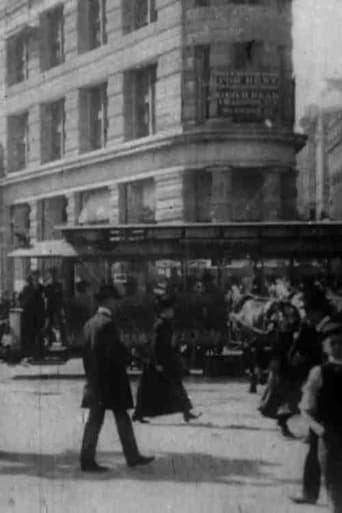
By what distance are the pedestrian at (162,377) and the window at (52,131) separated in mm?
15063

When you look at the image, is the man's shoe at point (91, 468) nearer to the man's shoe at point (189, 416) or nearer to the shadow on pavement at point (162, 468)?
the shadow on pavement at point (162, 468)

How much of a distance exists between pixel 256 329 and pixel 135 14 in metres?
10.00

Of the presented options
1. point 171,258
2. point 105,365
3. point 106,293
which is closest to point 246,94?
point 171,258

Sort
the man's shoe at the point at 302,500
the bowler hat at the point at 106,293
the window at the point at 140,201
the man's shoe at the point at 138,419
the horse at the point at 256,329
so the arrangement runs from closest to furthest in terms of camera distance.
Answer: the man's shoe at the point at 302,500 < the bowler hat at the point at 106,293 < the man's shoe at the point at 138,419 < the horse at the point at 256,329 < the window at the point at 140,201

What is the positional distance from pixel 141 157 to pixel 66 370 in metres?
7.82

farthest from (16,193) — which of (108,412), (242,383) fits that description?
(108,412)

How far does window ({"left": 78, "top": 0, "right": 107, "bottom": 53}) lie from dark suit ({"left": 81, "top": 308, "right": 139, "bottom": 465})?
14.7 metres

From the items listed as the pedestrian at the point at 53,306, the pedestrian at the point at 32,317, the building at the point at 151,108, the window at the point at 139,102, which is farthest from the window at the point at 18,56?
the pedestrian at the point at 32,317

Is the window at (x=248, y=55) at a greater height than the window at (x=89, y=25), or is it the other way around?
the window at (x=89, y=25)

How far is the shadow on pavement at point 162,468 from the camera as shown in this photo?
301 inches

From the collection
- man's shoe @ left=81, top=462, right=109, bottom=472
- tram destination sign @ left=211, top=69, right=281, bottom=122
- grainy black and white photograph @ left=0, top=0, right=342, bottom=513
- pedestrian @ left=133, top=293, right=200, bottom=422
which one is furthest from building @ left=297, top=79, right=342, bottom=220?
man's shoe @ left=81, top=462, right=109, bottom=472

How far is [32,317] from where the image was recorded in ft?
50.0

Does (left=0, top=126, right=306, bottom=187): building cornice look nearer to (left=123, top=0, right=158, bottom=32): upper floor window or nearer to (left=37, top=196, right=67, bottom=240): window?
(left=37, top=196, right=67, bottom=240): window

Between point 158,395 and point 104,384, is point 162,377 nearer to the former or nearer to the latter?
point 158,395
